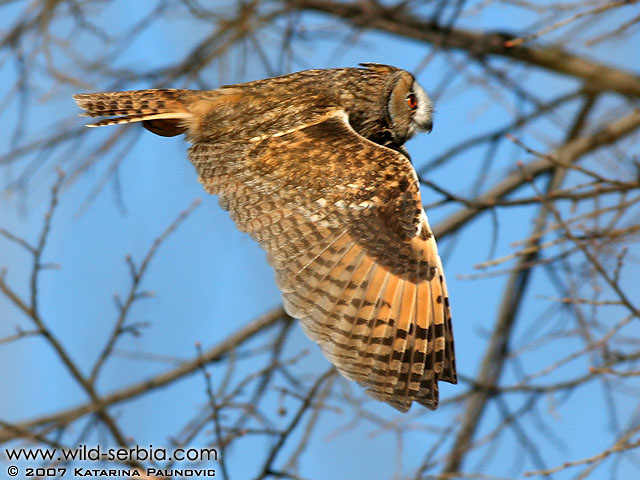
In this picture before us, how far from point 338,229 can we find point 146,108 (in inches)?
35.7

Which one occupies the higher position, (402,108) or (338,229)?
(402,108)

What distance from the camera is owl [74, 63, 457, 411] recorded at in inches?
122

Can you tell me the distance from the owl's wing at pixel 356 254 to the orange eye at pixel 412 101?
46 centimetres

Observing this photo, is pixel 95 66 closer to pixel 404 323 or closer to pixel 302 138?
pixel 302 138

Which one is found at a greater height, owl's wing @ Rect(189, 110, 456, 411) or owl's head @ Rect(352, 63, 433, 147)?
owl's head @ Rect(352, 63, 433, 147)

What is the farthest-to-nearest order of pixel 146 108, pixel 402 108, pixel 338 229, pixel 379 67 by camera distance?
pixel 379 67 < pixel 402 108 < pixel 146 108 < pixel 338 229

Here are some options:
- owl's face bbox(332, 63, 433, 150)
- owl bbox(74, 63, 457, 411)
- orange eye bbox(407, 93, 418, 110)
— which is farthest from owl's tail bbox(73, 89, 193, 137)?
orange eye bbox(407, 93, 418, 110)

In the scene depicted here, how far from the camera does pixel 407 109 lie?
359 cm

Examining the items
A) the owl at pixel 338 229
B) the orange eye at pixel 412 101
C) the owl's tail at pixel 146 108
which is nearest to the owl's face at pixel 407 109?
the orange eye at pixel 412 101

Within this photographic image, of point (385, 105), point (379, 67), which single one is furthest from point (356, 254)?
point (379, 67)

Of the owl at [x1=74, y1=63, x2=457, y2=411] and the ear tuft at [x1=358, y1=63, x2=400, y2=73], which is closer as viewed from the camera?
the owl at [x1=74, y1=63, x2=457, y2=411]

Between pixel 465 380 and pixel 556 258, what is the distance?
1.02 meters

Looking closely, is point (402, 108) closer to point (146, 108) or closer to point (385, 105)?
point (385, 105)

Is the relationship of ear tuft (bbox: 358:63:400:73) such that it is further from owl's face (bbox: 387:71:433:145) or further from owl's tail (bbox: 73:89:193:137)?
owl's tail (bbox: 73:89:193:137)
